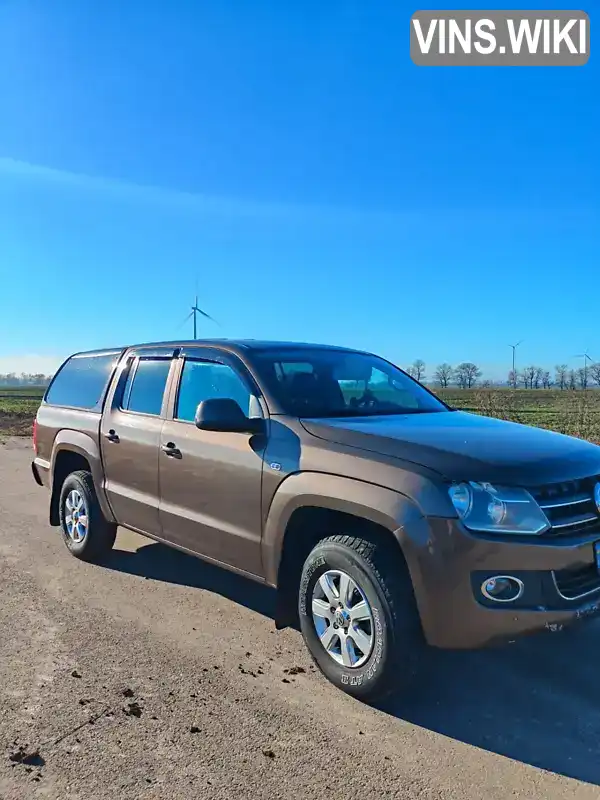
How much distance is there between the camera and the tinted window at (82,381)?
228 inches

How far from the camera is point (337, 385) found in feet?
14.9

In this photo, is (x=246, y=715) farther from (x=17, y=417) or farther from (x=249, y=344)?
(x=17, y=417)

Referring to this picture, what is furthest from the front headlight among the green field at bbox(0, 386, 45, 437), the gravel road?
the green field at bbox(0, 386, 45, 437)

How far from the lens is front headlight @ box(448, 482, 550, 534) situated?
9.78 feet

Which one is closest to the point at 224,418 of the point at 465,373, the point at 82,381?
the point at 82,381

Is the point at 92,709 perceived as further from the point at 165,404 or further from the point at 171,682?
the point at 165,404

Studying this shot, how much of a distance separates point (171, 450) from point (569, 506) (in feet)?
8.67

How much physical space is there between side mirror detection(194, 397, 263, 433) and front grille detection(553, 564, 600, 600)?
5.99 ft

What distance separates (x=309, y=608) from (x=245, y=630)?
2.83 feet

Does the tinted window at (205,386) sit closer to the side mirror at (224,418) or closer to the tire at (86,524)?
the side mirror at (224,418)

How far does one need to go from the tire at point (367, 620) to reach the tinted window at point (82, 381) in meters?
3.03

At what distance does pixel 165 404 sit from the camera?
485 centimetres

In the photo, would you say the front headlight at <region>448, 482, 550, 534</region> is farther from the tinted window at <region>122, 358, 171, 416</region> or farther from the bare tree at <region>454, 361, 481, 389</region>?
the bare tree at <region>454, 361, 481, 389</region>

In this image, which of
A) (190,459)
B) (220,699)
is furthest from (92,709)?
(190,459)
